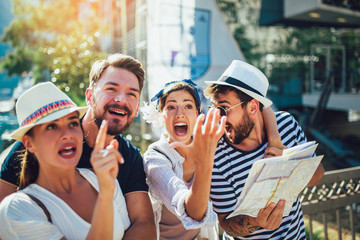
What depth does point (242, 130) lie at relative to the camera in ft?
7.32

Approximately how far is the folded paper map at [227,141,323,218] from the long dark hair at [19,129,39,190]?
3.92 feet

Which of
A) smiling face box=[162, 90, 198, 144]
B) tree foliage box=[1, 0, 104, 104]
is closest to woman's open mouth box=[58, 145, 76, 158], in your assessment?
smiling face box=[162, 90, 198, 144]

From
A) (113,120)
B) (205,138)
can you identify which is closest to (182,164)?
(113,120)

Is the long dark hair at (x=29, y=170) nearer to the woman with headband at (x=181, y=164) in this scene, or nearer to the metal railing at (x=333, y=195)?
the woman with headband at (x=181, y=164)

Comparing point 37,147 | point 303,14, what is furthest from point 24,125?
point 303,14

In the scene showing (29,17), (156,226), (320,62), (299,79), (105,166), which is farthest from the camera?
(29,17)

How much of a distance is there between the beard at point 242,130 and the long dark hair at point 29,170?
141 centimetres

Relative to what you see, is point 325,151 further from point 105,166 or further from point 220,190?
point 105,166

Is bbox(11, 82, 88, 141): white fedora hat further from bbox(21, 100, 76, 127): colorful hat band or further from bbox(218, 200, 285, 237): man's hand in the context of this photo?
bbox(218, 200, 285, 237): man's hand

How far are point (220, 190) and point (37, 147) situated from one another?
4.22 ft

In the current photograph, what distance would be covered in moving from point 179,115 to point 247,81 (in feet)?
2.04

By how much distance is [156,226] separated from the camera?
203 cm

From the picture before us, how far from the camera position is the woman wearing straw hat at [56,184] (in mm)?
1375

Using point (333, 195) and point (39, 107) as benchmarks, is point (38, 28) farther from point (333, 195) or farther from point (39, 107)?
point (333, 195)
